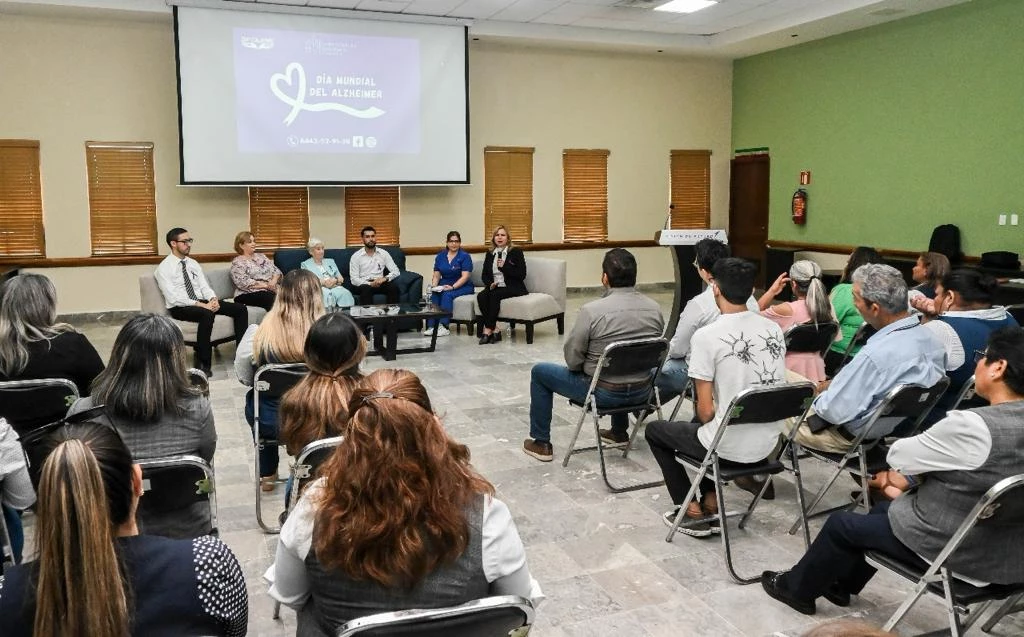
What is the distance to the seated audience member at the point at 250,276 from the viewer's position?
8.17 metres

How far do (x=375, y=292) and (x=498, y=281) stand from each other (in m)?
1.37

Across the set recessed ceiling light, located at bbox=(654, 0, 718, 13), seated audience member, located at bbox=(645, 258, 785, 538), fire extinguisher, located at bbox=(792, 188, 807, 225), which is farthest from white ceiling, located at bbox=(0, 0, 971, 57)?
seated audience member, located at bbox=(645, 258, 785, 538)

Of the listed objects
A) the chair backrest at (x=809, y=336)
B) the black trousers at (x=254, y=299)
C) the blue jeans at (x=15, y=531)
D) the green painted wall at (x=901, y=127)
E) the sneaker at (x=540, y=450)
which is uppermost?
the green painted wall at (x=901, y=127)

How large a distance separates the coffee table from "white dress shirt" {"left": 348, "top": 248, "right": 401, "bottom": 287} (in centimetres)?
111

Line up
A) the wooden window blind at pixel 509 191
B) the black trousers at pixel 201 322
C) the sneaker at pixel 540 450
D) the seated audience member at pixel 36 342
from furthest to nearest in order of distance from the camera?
1. the wooden window blind at pixel 509 191
2. the black trousers at pixel 201 322
3. the sneaker at pixel 540 450
4. the seated audience member at pixel 36 342

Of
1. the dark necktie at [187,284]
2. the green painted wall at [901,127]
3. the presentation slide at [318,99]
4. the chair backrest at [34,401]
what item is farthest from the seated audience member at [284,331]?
the green painted wall at [901,127]

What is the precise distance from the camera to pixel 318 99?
9930 millimetres

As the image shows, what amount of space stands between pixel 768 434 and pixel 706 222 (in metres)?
9.99

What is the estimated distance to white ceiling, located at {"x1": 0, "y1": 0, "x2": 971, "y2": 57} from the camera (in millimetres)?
9164

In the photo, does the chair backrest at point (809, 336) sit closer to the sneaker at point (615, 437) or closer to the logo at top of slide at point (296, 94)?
the sneaker at point (615, 437)

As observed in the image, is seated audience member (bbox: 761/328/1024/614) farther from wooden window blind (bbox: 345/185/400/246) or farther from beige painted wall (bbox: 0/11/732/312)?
beige painted wall (bbox: 0/11/732/312)

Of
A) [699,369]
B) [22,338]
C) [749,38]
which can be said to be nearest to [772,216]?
[749,38]

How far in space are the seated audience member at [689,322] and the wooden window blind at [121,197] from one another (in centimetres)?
733

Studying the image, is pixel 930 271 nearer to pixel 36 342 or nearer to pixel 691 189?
pixel 36 342
